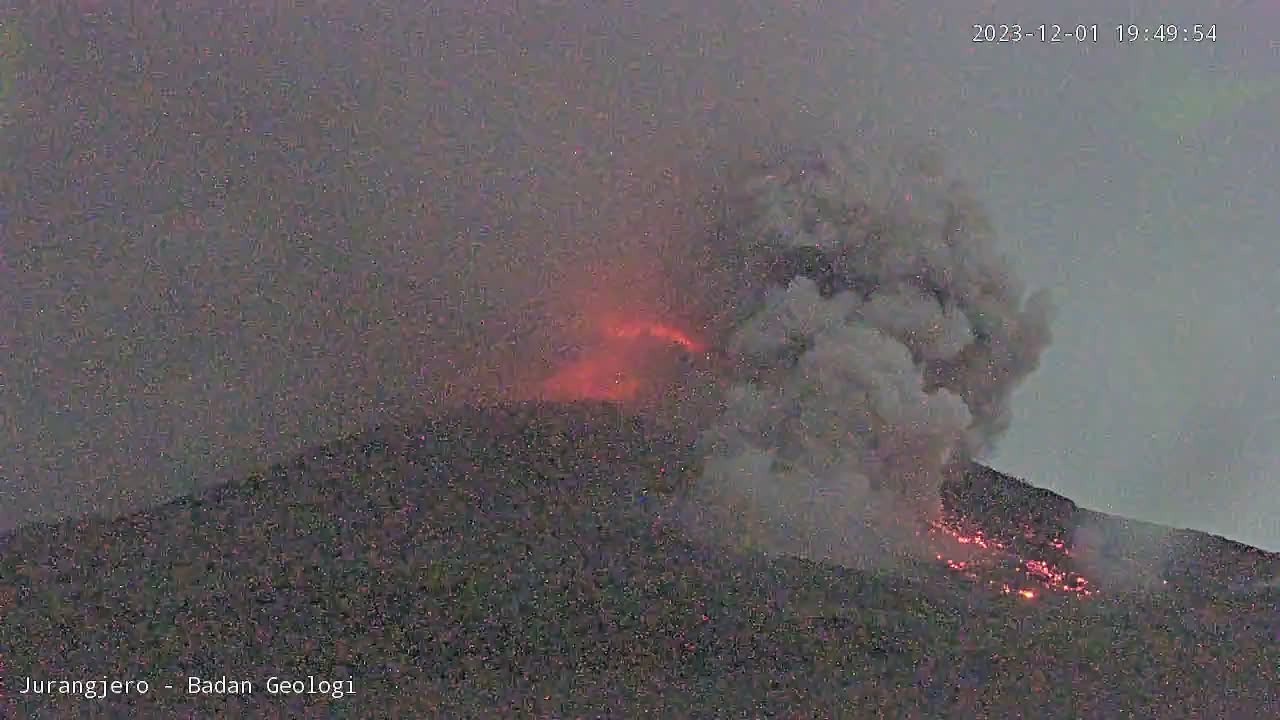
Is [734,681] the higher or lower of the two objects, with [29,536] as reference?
lower

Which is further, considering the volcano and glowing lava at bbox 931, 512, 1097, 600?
glowing lava at bbox 931, 512, 1097, 600

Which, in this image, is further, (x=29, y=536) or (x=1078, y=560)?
(x=1078, y=560)

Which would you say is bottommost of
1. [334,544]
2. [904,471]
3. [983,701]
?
[983,701]

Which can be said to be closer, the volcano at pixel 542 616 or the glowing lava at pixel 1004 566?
the volcano at pixel 542 616

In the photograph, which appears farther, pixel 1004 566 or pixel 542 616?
pixel 1004 566

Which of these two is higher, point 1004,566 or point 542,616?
point 1004,566

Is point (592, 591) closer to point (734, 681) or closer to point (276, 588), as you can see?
point (734, 681)

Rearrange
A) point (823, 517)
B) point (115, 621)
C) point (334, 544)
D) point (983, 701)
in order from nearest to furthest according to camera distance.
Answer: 1. point (983, 701)
2. point (115, 621)
3. point (334, 544)
4. point (823, 517)

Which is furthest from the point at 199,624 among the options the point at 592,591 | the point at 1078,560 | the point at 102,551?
the point at 1078,560
